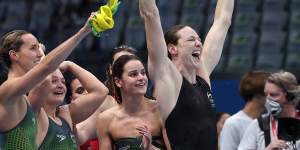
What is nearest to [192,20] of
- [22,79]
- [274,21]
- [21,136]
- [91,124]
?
[274,21]

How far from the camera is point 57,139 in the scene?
5.46 meters

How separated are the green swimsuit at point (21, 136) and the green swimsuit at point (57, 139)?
315 millimetres

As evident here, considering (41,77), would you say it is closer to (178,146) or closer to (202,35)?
(178,146)

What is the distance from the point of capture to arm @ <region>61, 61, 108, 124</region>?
5.88 m

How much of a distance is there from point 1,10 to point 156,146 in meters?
6.89

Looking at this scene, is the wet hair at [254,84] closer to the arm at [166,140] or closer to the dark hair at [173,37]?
the dark hair at [173,37]

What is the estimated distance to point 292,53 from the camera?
11375 millimetres

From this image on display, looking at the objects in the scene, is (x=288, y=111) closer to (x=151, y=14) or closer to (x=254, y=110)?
(x=254, y=110)

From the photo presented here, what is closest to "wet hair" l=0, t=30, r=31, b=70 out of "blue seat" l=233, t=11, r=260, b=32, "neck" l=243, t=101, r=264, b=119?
"neck" l=243, t=101, r=264, b=119

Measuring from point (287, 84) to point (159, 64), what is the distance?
2.54 feet

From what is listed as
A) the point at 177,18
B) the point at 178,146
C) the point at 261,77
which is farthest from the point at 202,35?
the point at 178,146

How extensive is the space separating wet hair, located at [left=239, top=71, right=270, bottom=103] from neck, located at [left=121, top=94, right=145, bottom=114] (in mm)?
870

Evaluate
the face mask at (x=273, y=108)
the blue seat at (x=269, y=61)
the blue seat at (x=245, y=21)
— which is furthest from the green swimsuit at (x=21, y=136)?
the blue seat at (x=245, y=21)

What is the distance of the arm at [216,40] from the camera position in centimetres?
633
